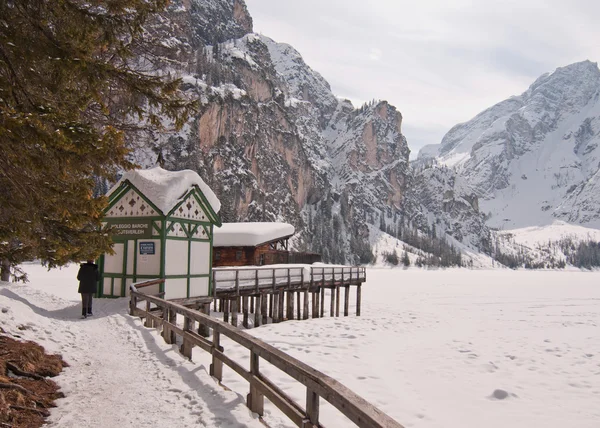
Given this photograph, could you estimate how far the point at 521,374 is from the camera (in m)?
13.8

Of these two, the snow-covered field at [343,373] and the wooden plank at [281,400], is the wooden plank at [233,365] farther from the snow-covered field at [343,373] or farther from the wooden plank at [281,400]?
the snow-covered field at [343,373]

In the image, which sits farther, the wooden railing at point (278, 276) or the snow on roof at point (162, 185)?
the wooden railing at point (278, 276)

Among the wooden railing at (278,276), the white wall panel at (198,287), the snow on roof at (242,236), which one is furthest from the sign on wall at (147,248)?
the snow on roof at (242,236)

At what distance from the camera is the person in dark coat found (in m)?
14.2

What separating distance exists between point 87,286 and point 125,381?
25.8 ft

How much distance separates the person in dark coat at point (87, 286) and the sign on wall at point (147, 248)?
2532mm

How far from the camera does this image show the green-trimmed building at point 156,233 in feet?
56.2

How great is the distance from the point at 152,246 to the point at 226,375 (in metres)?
9.55

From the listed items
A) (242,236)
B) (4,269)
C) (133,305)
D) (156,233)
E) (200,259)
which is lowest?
(133,305)

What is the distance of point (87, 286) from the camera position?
14.4m

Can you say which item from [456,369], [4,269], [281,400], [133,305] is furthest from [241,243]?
[281,400]

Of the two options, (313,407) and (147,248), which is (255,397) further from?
(147,248)

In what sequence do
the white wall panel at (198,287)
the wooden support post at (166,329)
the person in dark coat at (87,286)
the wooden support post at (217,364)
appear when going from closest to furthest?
the wooden support post at (217,364) → the wooden support post at (166,329) → the person in dark coat at (87,286) → the white wall panel at (198,287)

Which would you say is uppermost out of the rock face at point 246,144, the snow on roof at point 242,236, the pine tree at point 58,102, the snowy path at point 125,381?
the rock face at point 246,144
